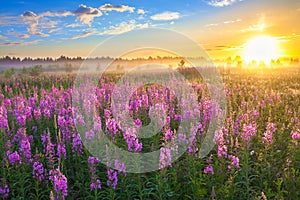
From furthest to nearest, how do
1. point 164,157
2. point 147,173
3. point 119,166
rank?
point 147,173, point 119,166, point 164,157

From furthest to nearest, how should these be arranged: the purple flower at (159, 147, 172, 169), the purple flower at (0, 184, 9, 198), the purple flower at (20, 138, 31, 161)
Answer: the purple flower at (20, 138, 31, 161) < the purple flower at (0, 184, 9, 198) < the purple flower at (159, 147, 172, 169)

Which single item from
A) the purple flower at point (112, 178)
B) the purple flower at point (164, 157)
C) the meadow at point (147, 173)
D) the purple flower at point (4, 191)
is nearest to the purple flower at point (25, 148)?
the meadow at point (147, 173)

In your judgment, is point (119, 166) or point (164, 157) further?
point (119, 166)

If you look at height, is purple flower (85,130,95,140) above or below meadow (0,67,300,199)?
above

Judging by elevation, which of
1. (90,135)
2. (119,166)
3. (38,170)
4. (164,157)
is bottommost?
(38,170)

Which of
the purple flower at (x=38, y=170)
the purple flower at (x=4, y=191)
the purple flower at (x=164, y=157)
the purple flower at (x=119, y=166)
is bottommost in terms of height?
the purple flower at (x=4, y=191)

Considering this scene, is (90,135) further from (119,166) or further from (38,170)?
(119,166)

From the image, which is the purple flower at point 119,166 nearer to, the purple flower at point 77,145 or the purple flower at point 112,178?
the purple flower at point 112,178

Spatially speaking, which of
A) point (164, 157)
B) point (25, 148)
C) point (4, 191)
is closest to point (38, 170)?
point (25, 148)

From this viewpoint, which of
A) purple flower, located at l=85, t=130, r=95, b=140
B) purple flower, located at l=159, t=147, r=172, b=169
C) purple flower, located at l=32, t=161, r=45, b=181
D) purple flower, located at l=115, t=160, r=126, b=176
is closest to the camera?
purple flower, located at l=159, t=147, r=172, b=169

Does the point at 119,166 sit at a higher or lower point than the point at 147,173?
higher

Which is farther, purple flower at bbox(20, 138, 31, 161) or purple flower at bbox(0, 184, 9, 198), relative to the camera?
purple flower at bbox(20, 138, 31, 161)

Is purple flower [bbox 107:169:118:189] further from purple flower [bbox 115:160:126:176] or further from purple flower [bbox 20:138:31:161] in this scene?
purple flower [bbox 20:138:31:161]

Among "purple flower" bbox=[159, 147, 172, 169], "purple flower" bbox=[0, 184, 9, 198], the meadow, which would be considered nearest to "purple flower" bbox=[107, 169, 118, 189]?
the meadow
